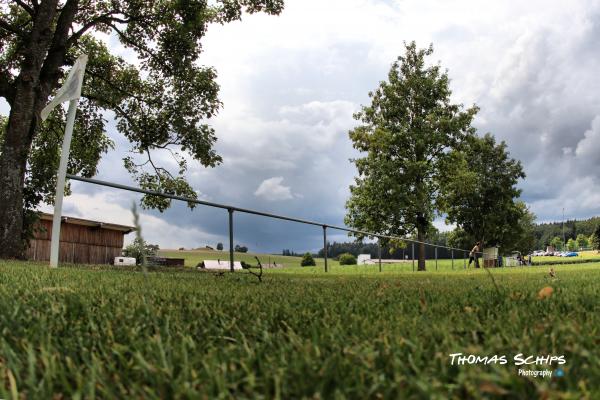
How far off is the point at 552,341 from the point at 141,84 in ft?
59.3

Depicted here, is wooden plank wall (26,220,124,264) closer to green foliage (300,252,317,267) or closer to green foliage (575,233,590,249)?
green foliage (300,252,317,267)

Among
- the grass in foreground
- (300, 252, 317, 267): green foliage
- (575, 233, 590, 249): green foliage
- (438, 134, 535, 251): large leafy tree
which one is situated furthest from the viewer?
(575, 233, 590, 249): green foliage

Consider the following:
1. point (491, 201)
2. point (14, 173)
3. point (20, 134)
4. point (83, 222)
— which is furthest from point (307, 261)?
point (491, 201)

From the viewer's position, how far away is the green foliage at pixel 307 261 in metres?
11.2

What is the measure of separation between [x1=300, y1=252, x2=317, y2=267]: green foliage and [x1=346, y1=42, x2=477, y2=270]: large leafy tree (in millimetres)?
15605

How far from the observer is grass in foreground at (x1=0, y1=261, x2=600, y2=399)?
44.0 inches

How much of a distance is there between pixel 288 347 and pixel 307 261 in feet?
33.6

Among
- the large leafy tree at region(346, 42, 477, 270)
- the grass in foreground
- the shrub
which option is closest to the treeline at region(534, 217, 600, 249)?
the large leafy tree at region(346, 42, 477, 270)

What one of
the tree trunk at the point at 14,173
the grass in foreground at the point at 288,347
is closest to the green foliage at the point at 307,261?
the tree trunk at the point at 14,173

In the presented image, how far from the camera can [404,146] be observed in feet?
93.8

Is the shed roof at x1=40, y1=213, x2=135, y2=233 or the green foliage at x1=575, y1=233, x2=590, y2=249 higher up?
the green foliage at x1=575, y1=233, x2=590, y2=249

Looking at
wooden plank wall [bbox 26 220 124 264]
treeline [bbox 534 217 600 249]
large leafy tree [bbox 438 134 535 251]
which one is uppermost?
treeline [bbox 534 217 600 249]

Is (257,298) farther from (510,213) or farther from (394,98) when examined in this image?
(510,213)

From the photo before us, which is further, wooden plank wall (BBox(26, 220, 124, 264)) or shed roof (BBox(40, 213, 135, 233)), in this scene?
wooden plank wall (BBox(26, 220, 124, 264))
